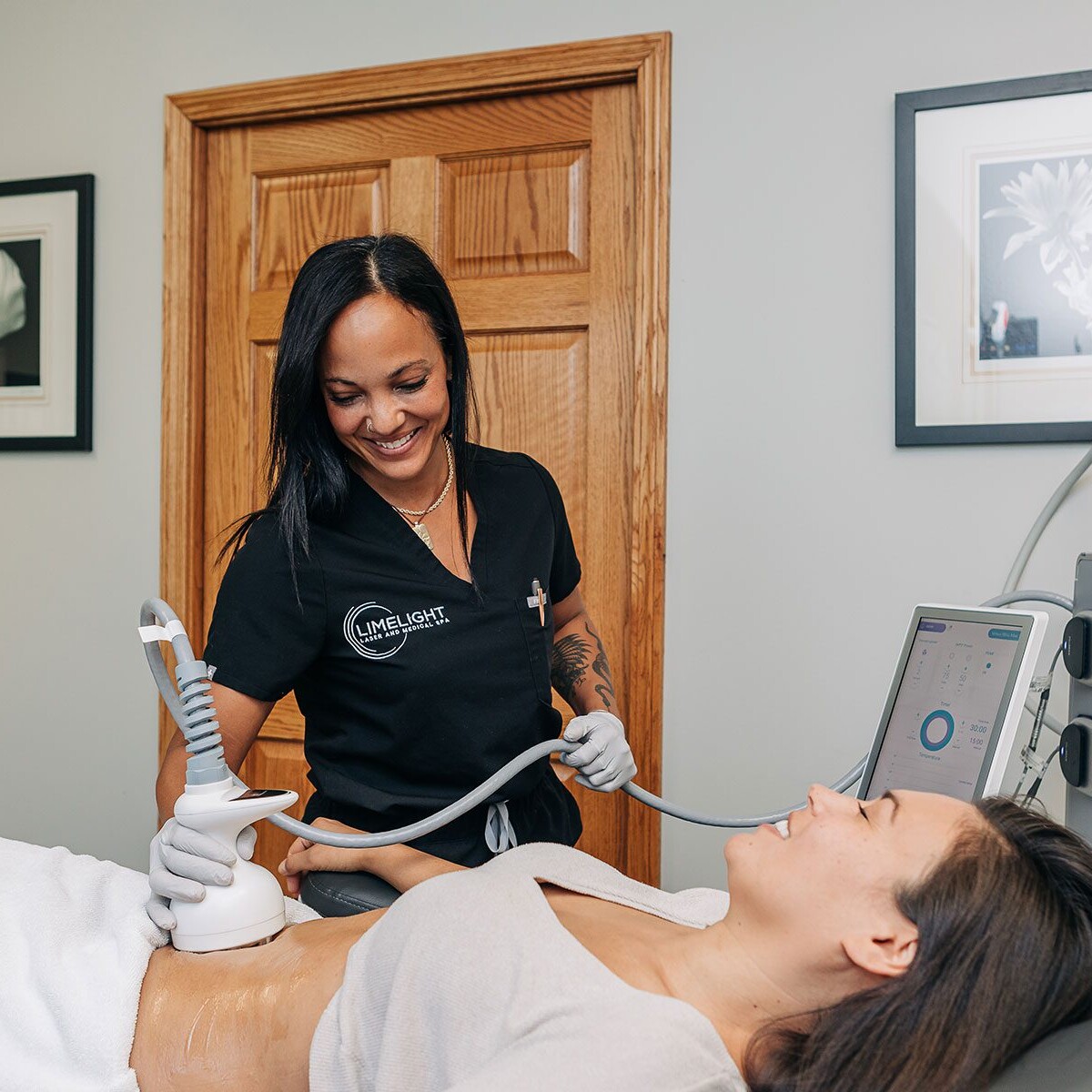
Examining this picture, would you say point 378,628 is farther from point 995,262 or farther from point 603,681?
point 995,262

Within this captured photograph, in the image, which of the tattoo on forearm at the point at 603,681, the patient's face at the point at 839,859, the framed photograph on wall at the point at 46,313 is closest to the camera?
the patient's face at the point at 839,859

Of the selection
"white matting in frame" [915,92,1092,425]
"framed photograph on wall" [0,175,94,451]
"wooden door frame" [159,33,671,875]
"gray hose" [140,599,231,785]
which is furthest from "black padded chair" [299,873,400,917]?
"framed photograph on wall" [0,175,94,451]

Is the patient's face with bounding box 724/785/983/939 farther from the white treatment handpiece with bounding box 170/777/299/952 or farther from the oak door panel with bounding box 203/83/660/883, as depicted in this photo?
the oak door panel with bounding box 203/83/660/883

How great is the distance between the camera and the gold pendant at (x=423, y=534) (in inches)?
57.4

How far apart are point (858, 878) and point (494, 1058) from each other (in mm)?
362

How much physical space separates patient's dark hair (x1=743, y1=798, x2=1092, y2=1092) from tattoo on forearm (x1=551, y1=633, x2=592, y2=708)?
73 centimetres

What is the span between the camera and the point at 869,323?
2016mm

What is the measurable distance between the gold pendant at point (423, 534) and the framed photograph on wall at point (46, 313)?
1.37 m

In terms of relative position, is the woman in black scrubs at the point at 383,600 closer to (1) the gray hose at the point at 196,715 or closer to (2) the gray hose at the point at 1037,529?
(1) the gray hose at the point at 196,715

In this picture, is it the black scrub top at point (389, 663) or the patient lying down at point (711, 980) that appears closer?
the patient lying down at point (711, 980)

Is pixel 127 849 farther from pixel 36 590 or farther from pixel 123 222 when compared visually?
pixel 123 222

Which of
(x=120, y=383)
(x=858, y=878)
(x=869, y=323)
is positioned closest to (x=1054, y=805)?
(x=869, y=323)

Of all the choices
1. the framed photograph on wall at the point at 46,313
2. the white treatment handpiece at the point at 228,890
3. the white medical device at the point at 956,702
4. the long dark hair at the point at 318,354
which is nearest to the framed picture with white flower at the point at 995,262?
the white medical device at the point at 956,702

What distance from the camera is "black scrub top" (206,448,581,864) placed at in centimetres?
133
